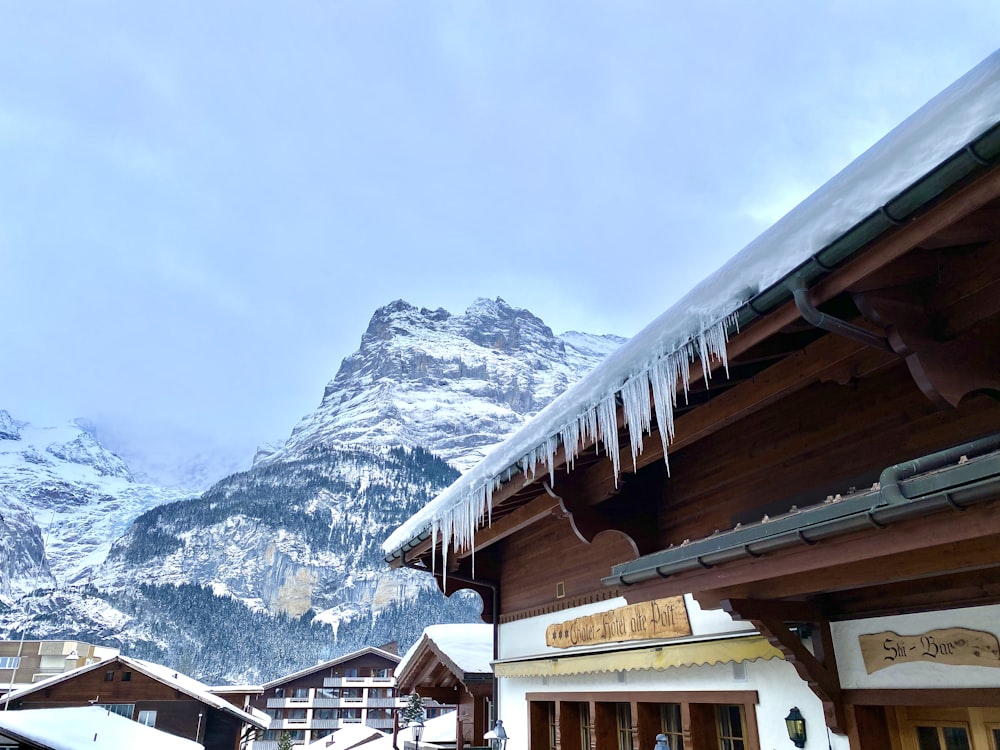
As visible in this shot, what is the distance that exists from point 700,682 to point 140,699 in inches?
1142

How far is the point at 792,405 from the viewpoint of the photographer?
491cm

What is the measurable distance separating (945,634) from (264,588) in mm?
104693

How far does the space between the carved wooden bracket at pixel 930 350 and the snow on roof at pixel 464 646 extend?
815 cm

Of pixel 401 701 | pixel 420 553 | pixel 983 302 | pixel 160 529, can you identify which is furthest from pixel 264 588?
pixel 983 302

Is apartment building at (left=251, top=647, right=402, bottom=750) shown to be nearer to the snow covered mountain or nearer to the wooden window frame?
the snow covered mountain

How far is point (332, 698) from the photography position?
50500 millimetres

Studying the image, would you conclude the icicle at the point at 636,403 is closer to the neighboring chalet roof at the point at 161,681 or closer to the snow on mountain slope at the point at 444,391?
the neighboring chalet roof at the point at 161,681

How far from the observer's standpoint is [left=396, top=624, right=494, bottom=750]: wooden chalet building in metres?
10.2

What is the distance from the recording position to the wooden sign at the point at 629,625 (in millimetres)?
5785

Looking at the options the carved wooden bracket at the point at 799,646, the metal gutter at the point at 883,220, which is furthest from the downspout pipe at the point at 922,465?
the carved wooden bracket at the point at 799,646

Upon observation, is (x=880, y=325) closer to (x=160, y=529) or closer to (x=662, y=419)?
(x=662, y=419)

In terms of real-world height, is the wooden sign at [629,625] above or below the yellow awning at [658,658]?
above

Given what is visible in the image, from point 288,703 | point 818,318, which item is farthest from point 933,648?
point 288,703

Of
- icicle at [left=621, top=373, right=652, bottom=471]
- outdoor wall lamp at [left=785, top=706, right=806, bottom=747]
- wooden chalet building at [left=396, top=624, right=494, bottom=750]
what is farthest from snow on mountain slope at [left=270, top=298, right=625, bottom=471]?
icicle at [left=621, top=373, right=652, bottom=471]
